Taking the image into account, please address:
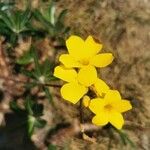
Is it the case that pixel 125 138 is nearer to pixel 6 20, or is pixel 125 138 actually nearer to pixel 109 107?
pixel 109 107

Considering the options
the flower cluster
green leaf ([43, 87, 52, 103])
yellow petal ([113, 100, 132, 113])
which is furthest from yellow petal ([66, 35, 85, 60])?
green leaf ([43, 87, 52, 103])

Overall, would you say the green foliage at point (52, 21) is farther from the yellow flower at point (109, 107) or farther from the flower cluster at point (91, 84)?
the yellow flower at point (109, 107)

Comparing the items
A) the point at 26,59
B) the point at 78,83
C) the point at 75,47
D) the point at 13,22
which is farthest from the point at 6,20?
the point at 78,83

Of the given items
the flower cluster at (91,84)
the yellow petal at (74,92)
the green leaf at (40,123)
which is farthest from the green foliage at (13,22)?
the yellow petal at (74,92)

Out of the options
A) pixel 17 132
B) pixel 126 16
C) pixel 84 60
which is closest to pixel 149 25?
pixel 126 16

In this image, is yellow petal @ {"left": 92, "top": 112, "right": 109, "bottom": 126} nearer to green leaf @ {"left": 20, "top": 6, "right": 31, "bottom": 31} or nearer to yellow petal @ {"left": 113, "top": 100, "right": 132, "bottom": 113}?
yellow petal @ {"left": 113, "top": 100, "right": 132, "bottom": 113}

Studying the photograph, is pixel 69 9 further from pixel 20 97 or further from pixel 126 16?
pixel 20 97

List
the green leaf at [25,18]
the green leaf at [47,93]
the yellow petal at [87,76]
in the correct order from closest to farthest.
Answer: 1. the yellow petal at [87,76]
2. the green leaf at [47,93]
3. the green leaf at [25,18]
